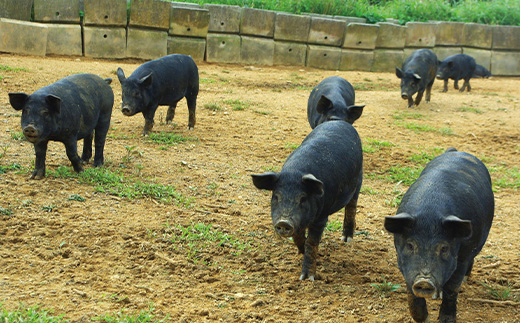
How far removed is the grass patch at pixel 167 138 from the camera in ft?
27.7

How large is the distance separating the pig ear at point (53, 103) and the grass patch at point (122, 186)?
782mm

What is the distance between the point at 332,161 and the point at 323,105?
2728 millimetres

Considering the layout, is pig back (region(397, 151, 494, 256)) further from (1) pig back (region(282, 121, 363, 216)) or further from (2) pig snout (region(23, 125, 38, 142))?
(2) pig snout (region(23, 125, 38, 142))

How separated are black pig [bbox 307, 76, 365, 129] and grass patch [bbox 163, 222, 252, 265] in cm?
263

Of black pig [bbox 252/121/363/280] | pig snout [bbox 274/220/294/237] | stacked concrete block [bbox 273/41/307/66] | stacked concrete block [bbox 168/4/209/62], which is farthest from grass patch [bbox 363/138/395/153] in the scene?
stacked concrete block [bbox 273/41/307/66]

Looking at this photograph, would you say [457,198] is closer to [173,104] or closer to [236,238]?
[236,238]

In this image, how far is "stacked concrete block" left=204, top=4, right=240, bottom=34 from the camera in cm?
1580

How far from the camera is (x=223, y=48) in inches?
635

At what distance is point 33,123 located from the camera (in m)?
5.69

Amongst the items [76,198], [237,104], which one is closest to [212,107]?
[237,104]

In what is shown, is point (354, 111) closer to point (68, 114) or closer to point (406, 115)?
point (68, 114)

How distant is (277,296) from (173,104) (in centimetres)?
595

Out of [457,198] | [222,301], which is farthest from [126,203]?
[457,198]

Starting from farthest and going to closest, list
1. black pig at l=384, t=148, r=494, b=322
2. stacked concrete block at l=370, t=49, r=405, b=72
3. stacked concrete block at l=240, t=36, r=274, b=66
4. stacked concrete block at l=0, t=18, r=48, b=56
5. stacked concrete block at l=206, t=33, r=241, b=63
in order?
stacked concrete block at l=370, t=49, r=405, b=72 → stacked concrete block at l=240, t=36, r=274, b=66 → stacked concrete block at l=206, t=33, r=241, b=63 → stacked concrete block at l=0, t=18, r=48, b=56 → black pig at l=384, t=148, r=494, b=322
